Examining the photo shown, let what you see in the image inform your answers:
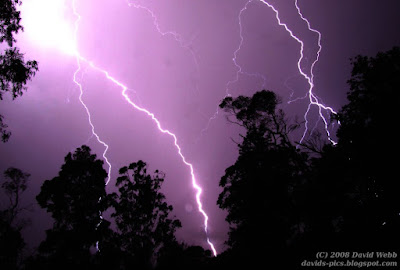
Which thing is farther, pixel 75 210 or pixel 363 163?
pixel 75 210

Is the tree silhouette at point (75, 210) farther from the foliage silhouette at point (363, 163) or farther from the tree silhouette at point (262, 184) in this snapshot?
the foliage silhouette at point (363, 163)

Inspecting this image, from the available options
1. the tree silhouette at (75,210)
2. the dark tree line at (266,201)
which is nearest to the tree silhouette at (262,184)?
the dark tree line at (266,201)

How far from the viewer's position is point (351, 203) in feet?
39.7

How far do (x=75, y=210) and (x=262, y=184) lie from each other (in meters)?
11.7

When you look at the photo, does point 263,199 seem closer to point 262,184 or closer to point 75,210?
point 262,184

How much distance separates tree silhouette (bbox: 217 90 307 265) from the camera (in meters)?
14.5

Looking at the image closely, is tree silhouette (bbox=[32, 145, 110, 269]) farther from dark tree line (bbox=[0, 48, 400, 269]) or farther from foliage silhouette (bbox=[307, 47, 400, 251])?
foliage silhouette (bbox=[307, 47, 400, 251])

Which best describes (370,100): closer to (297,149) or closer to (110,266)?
(297,149)

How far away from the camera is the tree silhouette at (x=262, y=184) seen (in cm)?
1455

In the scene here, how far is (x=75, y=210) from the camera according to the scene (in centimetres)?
1523

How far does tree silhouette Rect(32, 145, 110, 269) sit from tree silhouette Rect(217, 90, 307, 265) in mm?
8207

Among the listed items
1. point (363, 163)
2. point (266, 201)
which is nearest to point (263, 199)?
point (266, 201)

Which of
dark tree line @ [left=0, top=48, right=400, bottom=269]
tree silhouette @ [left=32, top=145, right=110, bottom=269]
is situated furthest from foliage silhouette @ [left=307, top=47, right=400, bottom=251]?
tree silhouette @ [left=32, top=145, right=110, bottom=269]

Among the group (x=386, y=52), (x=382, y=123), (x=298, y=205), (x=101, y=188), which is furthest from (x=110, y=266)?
(x=386, y=52)
